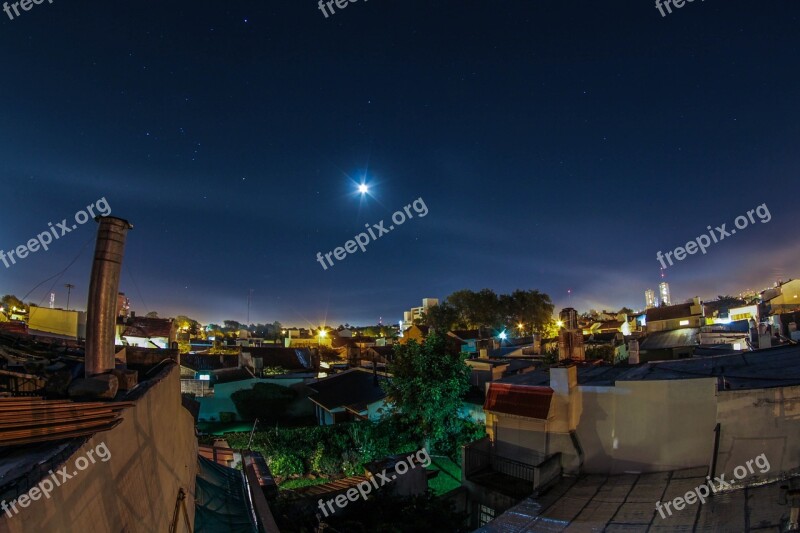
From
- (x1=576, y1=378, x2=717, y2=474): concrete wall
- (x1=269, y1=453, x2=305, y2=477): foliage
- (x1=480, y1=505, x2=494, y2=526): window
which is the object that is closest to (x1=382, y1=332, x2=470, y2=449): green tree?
(x1=269, y1=453, x2=305, y2=477): foliage

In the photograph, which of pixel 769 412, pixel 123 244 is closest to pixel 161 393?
pixel 123 244

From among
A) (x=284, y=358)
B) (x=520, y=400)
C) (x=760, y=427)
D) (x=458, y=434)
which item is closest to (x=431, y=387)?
(x=458, y=434)

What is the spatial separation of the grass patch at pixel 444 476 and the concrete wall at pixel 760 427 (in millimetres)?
8747

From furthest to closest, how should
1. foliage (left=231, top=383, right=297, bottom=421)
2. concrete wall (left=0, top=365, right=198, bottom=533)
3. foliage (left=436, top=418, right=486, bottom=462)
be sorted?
foliage (left=231, top=383, right=297, bottom=421) < foliage (left=436, top=418, right=486, bottom=462) < concrete wall (left=0, top=365, right=198, bottom=533)

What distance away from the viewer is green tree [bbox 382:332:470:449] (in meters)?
16.1

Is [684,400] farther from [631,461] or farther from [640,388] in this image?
[631,461]

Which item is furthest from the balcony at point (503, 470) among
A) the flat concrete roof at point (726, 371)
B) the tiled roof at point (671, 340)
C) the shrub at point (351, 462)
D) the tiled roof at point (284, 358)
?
the tiled roof at point (284, 358)

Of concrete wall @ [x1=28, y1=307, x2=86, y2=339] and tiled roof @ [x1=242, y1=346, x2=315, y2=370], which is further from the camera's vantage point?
tiled roof @ [x1=242, y1=346, x2=315, y2=370]

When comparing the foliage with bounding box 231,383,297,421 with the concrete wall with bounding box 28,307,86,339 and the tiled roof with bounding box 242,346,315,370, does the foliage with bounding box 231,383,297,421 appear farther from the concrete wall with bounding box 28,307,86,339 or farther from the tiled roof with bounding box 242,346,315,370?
the tiled roof with bounding box 242,346,315,370

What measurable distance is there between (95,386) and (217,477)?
5.63 m

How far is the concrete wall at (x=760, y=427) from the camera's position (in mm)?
6949

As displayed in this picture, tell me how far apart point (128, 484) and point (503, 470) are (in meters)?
9.82

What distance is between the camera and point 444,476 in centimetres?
1534

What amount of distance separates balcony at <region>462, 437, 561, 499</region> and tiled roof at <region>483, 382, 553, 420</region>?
1.01 m
